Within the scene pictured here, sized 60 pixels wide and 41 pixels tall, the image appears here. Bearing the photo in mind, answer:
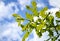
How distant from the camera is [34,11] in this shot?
1662mm

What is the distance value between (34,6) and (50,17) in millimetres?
274

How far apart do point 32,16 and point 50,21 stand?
10.3 inches

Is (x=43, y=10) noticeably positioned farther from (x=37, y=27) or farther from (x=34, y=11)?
(x=37, y=27)

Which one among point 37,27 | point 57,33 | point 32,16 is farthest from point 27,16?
point 57,33

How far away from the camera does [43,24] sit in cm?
165

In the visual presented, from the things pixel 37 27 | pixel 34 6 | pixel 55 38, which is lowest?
pixel 55 38

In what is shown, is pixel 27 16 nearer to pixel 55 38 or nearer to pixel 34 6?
pixel 34 6

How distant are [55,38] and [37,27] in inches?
12.4

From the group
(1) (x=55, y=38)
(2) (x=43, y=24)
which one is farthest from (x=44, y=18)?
(1) (x=55, y=38)

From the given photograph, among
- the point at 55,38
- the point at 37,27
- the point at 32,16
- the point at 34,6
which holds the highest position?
the point at 34,6

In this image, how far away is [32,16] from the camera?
1.70 m

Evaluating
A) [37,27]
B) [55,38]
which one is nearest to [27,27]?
[37,27]

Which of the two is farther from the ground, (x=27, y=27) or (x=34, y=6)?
(x=34, y=6)

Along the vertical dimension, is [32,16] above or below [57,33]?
above
